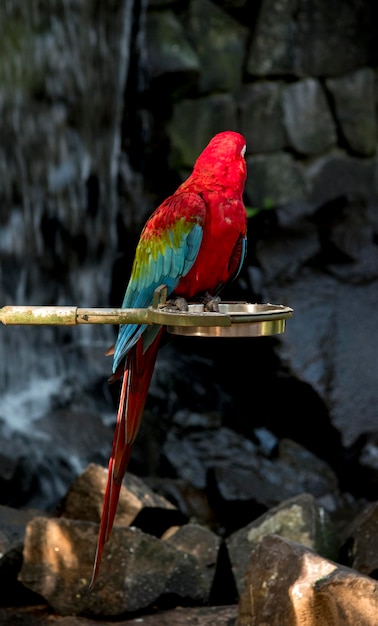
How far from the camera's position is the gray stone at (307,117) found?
16.1ft

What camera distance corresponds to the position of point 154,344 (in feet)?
6.09

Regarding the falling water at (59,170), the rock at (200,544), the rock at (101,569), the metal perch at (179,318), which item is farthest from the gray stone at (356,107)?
the metal perch at (179,318)

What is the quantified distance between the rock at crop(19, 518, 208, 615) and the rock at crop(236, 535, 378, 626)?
32cm

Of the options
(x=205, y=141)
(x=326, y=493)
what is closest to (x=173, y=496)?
(x=326, y=493)

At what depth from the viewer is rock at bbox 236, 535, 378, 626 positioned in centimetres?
203

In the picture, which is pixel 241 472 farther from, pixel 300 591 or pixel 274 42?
pixel 274 42

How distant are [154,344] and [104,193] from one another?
3338 millimetres

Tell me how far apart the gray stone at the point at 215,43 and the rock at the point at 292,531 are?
269cm

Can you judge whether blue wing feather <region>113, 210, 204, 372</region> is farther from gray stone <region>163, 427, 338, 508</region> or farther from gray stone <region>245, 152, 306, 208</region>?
gray stone <region>245, 152, 306, 208</region>

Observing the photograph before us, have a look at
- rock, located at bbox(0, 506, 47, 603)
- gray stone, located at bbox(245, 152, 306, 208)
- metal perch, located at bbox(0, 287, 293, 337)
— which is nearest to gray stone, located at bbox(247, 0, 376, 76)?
gray stone, located at bbox(245, 152, 306, 208)

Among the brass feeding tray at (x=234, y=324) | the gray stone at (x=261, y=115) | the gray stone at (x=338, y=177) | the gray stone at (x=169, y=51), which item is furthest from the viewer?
the gray stone at (x=338, y=177)

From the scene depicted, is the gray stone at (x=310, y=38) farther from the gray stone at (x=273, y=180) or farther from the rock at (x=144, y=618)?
the rock at (x=144, y=618)

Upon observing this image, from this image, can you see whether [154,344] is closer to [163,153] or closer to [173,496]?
[173,496]

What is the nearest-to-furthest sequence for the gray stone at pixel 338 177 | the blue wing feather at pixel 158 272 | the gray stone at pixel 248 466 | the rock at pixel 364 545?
1. the blue wing feather at pixel 158 272
2. the rock at pixel 364 545
3. the gray stone at pixel 248 466
4. the gray stone at pixel 338 177
